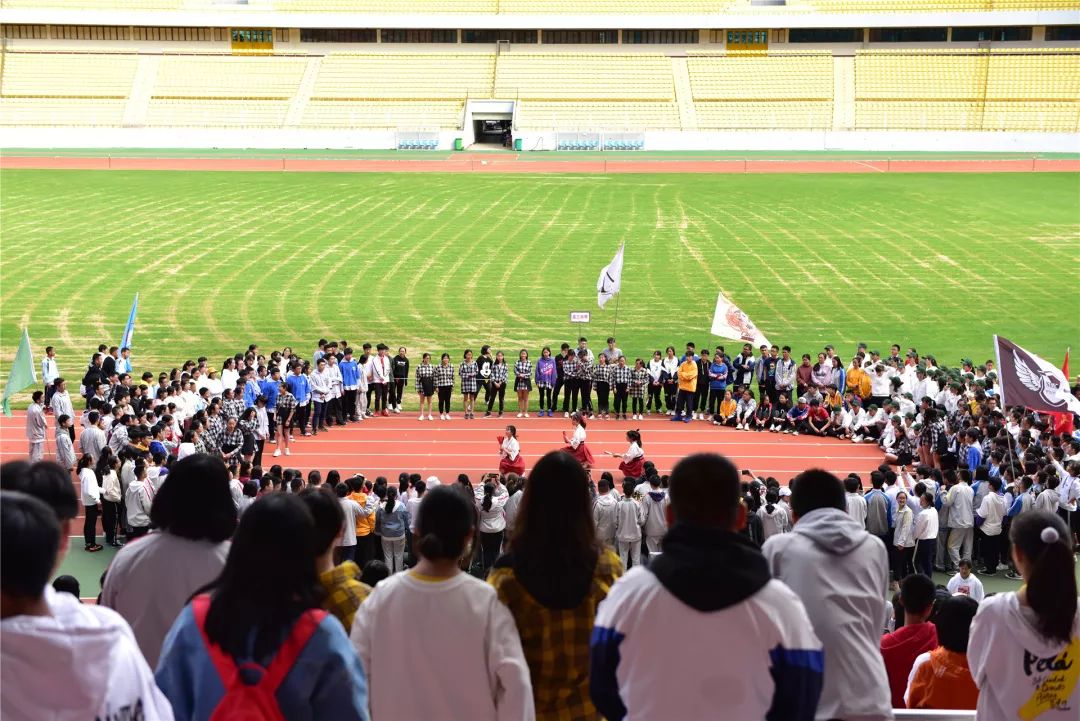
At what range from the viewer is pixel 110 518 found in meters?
14.6

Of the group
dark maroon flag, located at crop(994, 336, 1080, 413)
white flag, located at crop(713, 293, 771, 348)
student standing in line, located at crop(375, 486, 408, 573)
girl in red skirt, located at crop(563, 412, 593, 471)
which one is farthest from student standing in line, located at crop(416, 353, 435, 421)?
dark maroon flag, located at crop(994, 336, 1080, 413)

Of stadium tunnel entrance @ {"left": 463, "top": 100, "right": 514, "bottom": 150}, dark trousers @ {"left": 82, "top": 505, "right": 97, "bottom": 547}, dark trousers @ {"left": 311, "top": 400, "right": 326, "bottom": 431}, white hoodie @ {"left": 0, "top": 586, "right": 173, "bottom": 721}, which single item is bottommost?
dark trousers @ {"left": 82, "top": 505, "right": 97, "bottom": 547}

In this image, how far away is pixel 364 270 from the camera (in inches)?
1280

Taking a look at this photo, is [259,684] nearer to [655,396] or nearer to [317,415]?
[317,415]

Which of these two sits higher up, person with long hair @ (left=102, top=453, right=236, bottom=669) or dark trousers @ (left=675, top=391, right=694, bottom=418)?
person with long hair @ (left=102, top=453, right=236, bottom=669)

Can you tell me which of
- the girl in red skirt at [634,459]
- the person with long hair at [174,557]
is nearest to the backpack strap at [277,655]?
the person with long hair at [174,557]

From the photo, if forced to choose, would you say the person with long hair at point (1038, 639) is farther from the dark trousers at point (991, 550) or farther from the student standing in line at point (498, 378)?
the student standing in line at point (498, 378)

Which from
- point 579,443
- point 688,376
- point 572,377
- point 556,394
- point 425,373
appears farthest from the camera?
point 556,394

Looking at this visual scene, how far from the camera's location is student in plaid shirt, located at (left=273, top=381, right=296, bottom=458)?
1922cm

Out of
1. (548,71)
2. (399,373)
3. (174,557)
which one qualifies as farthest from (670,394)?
(548,71)

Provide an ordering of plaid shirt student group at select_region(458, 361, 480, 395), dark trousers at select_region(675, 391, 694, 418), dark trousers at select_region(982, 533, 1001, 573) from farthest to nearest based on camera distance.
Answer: dark trousers at select_region(675, 391, 694, 418), plaid shirt student group at select_region(458, 361, 480, 395), dark trousers at select_region(982, 533, 1001, 573)

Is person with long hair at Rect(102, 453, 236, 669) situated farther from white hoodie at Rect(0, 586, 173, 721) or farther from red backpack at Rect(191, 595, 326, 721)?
white hoodie at Rect(0, 586, 173, 721)

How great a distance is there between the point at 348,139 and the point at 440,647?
204 feet

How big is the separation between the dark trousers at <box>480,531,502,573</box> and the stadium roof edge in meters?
62.2
